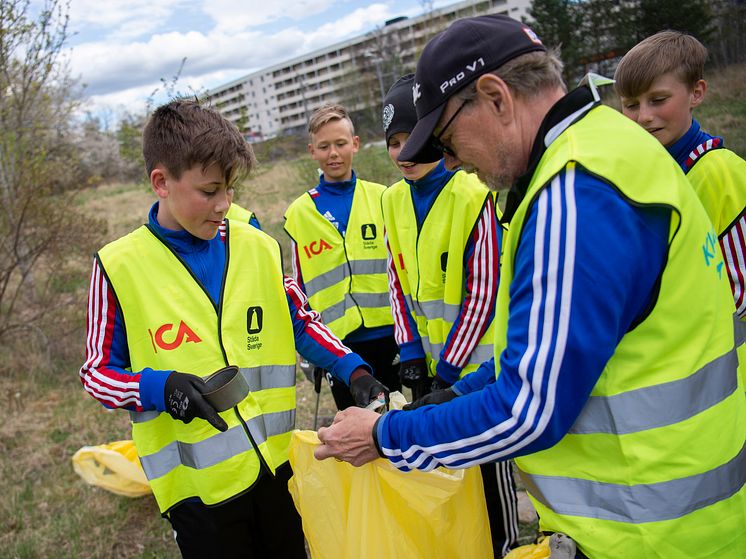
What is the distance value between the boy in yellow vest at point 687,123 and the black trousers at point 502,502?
1214 mm

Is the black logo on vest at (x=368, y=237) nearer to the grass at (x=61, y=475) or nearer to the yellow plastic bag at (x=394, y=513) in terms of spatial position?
the grass at (x=61, y=475)

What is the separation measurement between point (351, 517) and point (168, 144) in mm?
1397

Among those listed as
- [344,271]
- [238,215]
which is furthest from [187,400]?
[238,215]

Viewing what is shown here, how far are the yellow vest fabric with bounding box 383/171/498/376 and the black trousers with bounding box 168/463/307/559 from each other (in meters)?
0.99

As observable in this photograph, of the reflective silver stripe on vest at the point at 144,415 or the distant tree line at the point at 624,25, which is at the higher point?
the distant tree line at the point at 624,25

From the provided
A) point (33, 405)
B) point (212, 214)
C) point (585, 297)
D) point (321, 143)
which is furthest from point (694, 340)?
point (33, 405)

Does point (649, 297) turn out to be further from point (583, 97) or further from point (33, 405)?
point (33, 405)

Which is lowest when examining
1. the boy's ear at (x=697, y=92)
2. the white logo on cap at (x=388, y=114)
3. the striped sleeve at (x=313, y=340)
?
the striped sleeve at (x=313, y=340)

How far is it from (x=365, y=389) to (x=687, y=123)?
1.76 m

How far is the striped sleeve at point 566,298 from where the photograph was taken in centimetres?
105

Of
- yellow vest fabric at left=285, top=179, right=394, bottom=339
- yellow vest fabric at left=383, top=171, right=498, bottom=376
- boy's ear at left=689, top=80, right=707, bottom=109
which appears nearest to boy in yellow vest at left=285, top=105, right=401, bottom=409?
yellow vest fabric at left=285, top=179, right=394, bottom=339

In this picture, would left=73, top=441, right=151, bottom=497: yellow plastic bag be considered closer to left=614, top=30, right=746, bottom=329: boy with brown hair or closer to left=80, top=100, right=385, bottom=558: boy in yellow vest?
left=80, top=100, right=385, bottom=558: boy in yellow vest

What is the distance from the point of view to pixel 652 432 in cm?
114

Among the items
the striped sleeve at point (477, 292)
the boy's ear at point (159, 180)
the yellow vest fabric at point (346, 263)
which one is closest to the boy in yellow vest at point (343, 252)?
the yellow vest fabric at point (346, 263)
